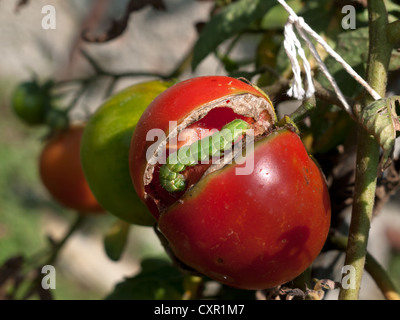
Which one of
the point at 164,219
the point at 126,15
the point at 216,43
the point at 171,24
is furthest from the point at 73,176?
the point at 171,24

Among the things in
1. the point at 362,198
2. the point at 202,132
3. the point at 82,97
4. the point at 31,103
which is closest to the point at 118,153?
the point at 202,132

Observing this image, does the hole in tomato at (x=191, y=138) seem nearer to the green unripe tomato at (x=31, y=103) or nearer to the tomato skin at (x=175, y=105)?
the tomato skin at (x=175, y=105)

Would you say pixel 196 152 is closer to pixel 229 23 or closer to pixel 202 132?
pixel 202 132

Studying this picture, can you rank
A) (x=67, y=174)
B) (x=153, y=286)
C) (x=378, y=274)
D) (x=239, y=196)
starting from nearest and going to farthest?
(x=239, y=196) → (x=378, y=274) → (x=153, y=286) → (x=67, y=174)

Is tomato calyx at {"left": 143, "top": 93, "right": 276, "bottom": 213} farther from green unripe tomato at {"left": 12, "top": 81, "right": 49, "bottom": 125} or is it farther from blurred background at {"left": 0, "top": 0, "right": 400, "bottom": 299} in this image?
blurred background at {"left": 0, "top": 0, "right": 400, "bottom": 299}

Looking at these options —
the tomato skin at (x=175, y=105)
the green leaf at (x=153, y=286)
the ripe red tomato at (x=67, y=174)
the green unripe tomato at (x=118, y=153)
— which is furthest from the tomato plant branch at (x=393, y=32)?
the ripe red tomato at (x=67, y=174)
